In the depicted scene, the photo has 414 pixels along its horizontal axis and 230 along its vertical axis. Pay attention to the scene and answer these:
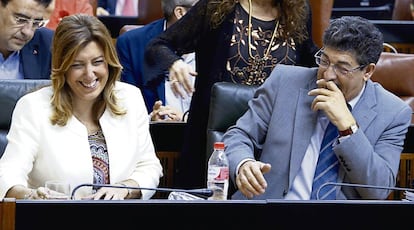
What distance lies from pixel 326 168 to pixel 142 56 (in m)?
1.79

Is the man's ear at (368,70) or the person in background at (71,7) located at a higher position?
the man's ear at (368,70)

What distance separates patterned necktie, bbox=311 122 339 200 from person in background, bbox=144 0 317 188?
50 cm

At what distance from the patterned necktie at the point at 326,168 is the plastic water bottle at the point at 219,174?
0.29 m

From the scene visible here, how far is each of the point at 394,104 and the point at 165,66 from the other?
0.77m

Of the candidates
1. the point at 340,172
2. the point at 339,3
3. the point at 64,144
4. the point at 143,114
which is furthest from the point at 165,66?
the point at 339,3

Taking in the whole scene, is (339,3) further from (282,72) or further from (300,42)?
(282,72)

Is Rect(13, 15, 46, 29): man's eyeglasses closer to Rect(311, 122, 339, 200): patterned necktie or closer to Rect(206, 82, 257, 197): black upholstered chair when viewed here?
Rect(206, 82, 257, 197): black upholstered chair

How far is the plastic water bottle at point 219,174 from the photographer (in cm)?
300

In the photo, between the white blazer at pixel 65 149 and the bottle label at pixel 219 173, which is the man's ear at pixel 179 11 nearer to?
the white blazer at pixel 65 149

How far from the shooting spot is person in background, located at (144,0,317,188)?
11.6ft

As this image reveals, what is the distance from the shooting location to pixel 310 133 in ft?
10.5

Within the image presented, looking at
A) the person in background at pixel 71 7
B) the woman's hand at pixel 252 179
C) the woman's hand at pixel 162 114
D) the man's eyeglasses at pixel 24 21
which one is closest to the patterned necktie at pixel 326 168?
the woman's hand at pixel 252 179

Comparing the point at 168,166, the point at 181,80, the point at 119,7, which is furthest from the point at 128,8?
the point at 181,80

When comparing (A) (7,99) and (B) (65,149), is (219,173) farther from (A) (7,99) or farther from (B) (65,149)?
(A) (7,99)
